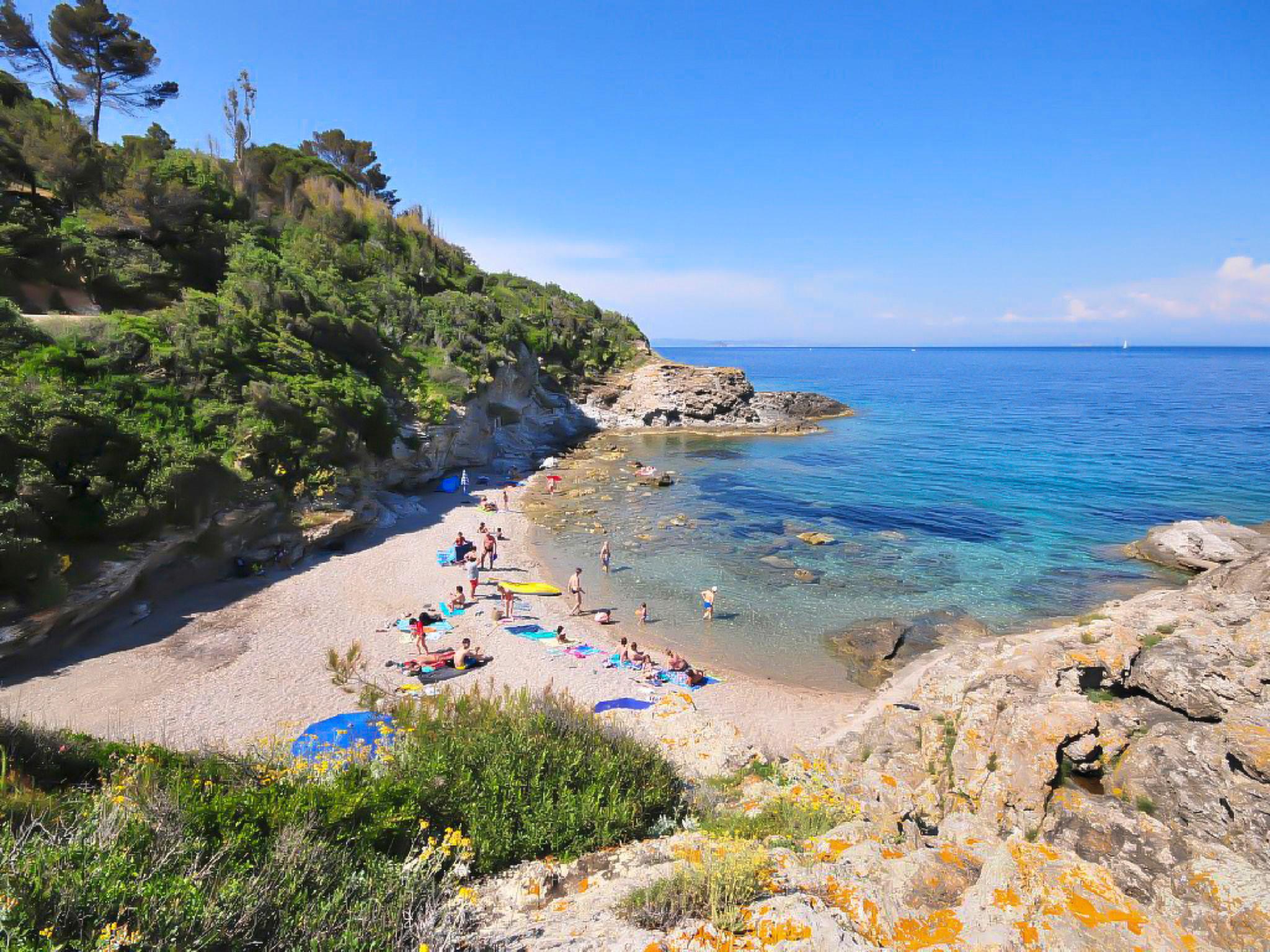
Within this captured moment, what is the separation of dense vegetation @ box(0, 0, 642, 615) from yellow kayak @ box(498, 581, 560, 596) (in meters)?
7.39

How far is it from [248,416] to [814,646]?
58.6 feet

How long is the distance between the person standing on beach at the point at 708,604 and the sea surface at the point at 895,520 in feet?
0.95

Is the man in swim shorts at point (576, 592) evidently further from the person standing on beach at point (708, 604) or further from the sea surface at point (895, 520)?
the person standing on beach at point (708, 604)

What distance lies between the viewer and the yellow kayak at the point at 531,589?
17.4 meters

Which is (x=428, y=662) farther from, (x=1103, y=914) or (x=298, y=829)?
(x=1103, y=914)

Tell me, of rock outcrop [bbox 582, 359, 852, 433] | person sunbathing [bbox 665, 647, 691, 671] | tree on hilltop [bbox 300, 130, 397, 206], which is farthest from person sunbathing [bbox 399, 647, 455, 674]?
tree on hilltop [bbox 300, 130, 397, 206]

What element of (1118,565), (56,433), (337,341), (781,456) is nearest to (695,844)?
(56,433)

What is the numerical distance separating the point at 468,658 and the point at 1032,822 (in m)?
10.5

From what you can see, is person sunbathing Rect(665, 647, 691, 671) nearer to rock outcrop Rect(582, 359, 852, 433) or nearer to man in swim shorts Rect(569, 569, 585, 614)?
man in swim shorts Rect(569, 569, 585, 614)

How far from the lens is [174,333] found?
1820 centimetres

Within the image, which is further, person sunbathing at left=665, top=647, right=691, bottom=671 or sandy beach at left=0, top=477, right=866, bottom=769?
person sunbathing at left=665, top=647, right=691, bottom=671

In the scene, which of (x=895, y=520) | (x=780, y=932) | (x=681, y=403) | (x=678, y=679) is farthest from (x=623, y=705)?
(x=681, y=403)

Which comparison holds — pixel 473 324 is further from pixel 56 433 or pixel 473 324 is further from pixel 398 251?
pixel 56 433

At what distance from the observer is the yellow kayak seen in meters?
17.4
